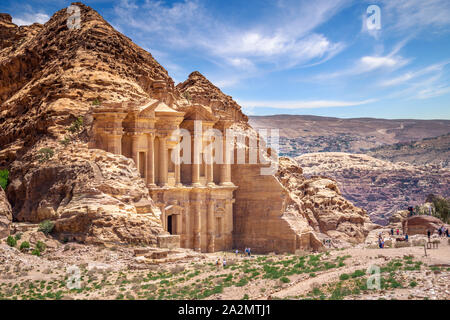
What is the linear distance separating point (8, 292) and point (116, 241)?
7.87 m

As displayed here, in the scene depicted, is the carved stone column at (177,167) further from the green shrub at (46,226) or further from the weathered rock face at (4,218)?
the weathered rock face at (4,218)

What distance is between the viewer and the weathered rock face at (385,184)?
109375 mm

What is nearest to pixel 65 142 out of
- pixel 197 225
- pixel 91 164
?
pixel 91 164

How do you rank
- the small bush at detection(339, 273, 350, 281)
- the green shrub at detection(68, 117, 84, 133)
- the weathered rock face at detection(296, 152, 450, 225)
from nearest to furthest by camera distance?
the small bush at detection(339, 273, 350, 281) → the green shrub at detection(68, 117, 84, 133) → the weathered rock face at detection(296, 152, 450, 225)

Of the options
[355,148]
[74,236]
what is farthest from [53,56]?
[355,148]

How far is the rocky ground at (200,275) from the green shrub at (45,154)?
6558 millimetres

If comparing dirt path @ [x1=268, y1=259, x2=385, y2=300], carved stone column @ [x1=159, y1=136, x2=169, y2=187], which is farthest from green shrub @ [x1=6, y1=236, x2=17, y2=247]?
carved stone column @ [x1=159, y1=136, x2=169, y2=187]

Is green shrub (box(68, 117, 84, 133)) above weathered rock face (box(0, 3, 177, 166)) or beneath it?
beneath

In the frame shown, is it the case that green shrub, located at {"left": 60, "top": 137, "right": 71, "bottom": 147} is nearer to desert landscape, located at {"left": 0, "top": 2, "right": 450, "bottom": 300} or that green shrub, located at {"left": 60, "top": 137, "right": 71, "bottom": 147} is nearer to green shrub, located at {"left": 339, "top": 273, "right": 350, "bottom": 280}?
desert landscape, located at {"left": 0, "top": 2, "right": 450, "bottom": 300}

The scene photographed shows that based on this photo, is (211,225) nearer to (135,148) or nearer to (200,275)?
(135,148)

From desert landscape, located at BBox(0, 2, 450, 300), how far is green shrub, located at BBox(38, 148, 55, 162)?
8cm

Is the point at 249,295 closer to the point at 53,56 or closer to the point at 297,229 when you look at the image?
the point at 297,229

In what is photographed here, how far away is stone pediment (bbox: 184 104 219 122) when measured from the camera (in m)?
42.8

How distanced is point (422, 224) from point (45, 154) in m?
29.4
